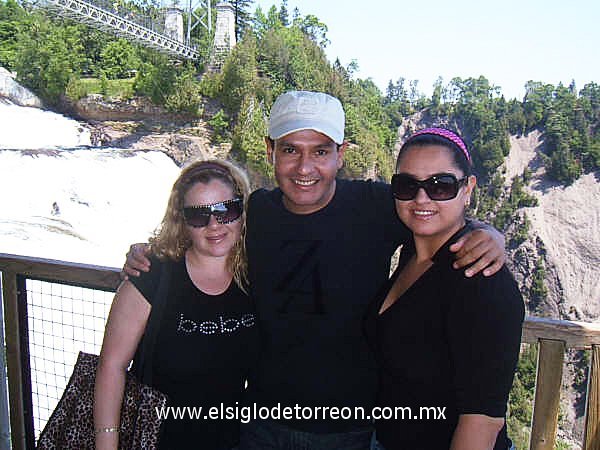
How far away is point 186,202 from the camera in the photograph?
1.72 meters

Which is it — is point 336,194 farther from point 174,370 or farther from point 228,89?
point 228,89

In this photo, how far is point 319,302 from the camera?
5.46 ft

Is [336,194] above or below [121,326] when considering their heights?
above

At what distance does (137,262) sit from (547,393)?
1.36 metres

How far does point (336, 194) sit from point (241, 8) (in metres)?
33.2

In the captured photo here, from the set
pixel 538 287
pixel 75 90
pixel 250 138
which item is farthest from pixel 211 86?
pixel 538 287

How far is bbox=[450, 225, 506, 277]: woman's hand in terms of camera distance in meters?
1.27

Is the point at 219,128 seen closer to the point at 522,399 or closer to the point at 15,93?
the point at 15,93

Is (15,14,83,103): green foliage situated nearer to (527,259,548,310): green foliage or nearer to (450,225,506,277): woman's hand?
(450,225,506,277): woman's hand

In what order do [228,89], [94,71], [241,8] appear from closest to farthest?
1. [228,89]
2. [94,71]
3. [241,8]

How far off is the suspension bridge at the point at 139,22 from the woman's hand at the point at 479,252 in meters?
22.6

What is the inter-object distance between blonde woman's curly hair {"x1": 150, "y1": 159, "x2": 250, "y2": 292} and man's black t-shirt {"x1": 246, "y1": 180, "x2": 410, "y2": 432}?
0.04m

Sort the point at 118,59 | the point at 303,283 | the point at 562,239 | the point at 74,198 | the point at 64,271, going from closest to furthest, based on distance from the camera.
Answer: the point at 303,283
the point at 64,271
the point at 74,198
the point at 118,59
the point at 562,239

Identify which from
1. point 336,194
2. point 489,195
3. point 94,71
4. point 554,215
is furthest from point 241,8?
point 336,194
